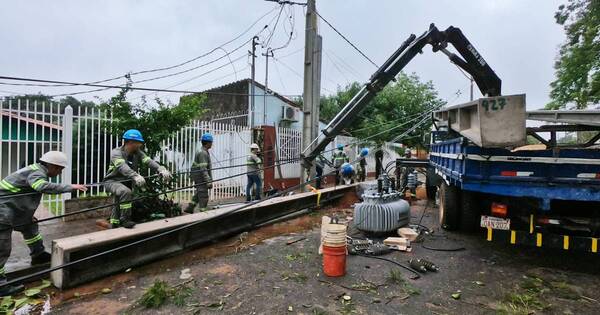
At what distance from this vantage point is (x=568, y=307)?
10.8 feet

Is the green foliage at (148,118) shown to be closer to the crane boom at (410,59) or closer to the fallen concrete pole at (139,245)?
the fallen concrete pole at (139,245)

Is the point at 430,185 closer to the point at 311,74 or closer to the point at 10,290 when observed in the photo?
the point at 311,74

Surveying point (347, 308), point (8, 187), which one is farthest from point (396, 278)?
point (8, 187)

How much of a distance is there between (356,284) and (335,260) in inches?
13.6

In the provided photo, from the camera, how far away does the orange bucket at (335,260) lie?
12.9 ft

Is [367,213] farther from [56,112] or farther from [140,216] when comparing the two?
[56,112]

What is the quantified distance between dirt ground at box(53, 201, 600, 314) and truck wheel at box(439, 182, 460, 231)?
1.94 feet

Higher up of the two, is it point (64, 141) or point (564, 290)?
point (64, 141)

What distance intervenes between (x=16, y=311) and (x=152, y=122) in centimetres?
388

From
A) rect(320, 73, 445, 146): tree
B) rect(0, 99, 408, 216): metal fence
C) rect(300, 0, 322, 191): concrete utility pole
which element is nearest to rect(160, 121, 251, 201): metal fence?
rect(0, 99, 408, 216): metal fence

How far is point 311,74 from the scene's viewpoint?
31.6 ft

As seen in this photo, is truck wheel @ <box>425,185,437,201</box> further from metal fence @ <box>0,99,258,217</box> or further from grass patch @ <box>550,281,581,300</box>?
metal fence @ <box>0,99,258,217</box>

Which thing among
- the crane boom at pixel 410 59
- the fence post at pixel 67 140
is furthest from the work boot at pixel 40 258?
the crane boom at pixel 410 59

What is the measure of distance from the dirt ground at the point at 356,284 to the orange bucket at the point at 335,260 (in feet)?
0.27
